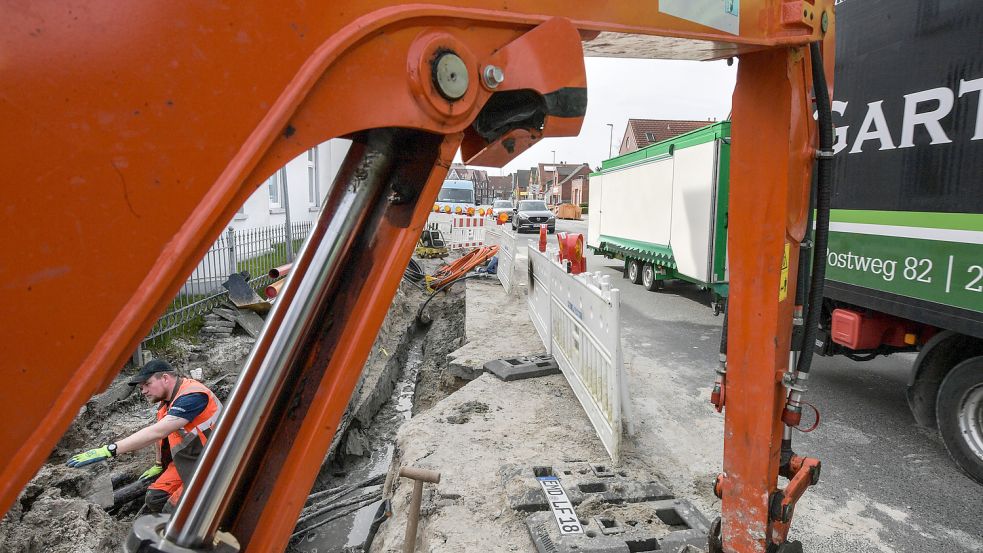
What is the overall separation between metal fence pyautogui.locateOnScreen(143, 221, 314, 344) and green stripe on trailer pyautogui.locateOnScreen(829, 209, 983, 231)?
234 inches

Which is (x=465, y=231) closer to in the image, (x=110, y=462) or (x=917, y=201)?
(x=110, y=462)

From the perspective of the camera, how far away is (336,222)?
1.30 metres

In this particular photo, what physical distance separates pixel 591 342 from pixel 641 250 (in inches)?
286

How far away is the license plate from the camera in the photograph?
10.3 ft

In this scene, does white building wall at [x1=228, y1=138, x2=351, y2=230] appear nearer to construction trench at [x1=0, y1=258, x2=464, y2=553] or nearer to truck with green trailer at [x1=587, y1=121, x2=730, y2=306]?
construction trench at [x1=0, y1=258, x2=464, y2=553]

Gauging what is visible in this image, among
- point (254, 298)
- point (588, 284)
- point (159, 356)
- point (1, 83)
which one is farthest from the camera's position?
point (254, 298)

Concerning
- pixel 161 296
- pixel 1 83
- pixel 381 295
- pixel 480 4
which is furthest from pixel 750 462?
pixel 1 83

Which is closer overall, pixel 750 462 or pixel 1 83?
pixel 1 83

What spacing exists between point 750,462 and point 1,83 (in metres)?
2.55

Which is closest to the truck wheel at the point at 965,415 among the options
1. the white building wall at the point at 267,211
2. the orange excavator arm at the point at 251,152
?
the orange excavator arm at the point at 251,152

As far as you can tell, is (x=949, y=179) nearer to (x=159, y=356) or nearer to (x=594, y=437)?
(x=594, y=437)

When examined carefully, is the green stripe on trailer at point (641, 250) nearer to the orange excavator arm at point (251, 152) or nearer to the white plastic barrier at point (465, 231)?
the white plastic barrier at point (465, 231)

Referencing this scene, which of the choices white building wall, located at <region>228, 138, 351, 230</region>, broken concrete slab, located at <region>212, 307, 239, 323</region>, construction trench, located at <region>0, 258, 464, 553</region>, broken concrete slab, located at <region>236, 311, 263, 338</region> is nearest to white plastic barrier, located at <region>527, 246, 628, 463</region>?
construction trench, located at <region>0, 258, 464, 553</region>

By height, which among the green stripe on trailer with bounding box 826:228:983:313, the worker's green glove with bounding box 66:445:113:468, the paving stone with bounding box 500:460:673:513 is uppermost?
the green stripe on trailer with bounding box 826:228:983:313
